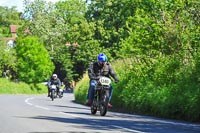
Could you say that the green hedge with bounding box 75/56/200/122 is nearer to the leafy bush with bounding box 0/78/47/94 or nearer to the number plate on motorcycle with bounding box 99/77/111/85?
the number plate on motorcycle with bounding box 99/77/111/85

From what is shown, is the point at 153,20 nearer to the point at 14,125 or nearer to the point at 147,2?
the point at 147,2

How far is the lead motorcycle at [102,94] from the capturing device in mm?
16906

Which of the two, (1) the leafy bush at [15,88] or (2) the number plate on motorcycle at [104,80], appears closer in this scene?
(2) the number plate on motorcycle at [104,80]

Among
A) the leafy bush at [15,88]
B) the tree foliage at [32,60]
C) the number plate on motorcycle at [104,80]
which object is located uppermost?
the tree foliage at [32,60]

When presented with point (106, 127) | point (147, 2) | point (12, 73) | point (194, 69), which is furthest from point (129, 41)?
point (12, 73)

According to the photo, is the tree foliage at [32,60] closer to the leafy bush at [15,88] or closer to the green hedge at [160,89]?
the leafy bush at [15,88]

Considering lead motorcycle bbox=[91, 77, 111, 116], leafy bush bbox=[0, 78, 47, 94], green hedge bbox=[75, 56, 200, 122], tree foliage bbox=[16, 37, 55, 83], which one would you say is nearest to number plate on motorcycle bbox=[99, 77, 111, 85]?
lead motorcycle bbox=[91, 77, 111, 116]

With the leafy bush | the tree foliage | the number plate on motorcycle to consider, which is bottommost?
the leafy bush

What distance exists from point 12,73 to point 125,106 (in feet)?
230

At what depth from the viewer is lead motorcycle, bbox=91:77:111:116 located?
16.9m

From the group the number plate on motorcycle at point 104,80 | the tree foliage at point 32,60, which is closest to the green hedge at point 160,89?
the number plate on motorcycle at point 104,80

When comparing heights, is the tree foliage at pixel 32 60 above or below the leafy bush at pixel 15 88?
above

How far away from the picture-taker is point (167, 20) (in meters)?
24.9

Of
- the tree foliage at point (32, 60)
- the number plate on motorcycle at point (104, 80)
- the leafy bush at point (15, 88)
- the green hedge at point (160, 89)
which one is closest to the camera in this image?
the number plate on motorcycle at point (104, 80)
